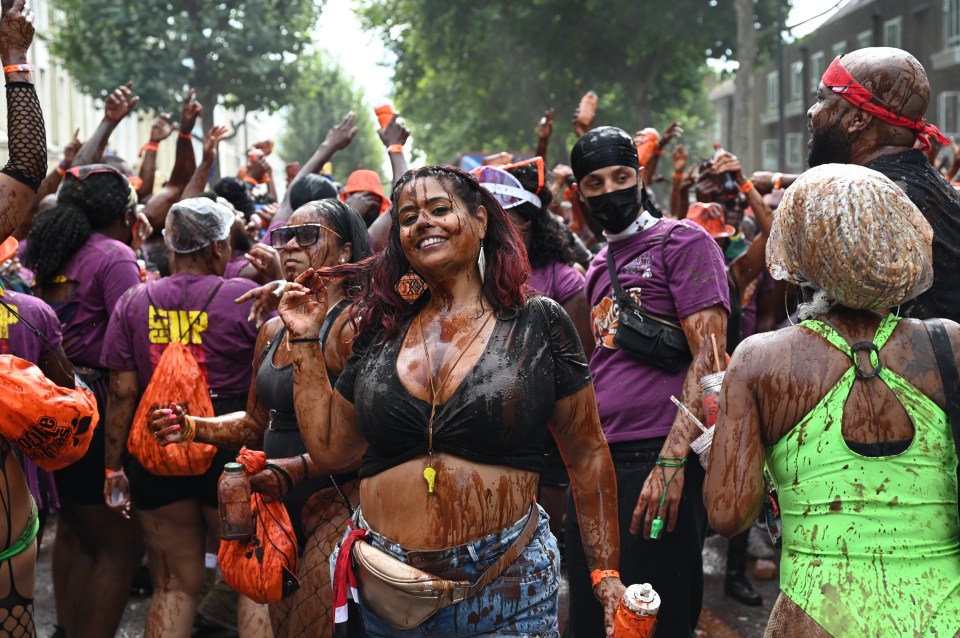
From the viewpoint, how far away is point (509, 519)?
2.95 metres

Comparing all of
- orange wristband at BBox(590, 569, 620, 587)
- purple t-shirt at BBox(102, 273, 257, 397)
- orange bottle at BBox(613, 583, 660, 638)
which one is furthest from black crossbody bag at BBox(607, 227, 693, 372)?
purple t-shirt at BBox(102, 273, 257, 397)

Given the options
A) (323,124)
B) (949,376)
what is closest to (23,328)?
(949,376)

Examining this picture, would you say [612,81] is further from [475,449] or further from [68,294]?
[475,449]

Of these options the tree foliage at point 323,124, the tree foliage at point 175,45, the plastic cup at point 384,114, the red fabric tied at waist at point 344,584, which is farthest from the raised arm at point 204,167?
the tree foliage at point 323,124

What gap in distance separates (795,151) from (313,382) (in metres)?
48.1

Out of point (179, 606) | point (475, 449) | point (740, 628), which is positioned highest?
point (475, 449)

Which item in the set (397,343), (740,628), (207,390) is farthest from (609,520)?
(740,628)

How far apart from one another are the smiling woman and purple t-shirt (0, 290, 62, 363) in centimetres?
181

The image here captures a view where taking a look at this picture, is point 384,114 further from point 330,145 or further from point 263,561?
point 263,561

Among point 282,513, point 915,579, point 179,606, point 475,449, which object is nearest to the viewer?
point 915,579

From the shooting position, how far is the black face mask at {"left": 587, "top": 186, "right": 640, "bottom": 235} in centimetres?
428

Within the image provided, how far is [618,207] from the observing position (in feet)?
14.1

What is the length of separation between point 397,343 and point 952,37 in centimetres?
3431

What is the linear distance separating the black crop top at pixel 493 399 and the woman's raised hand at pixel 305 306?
32cm
